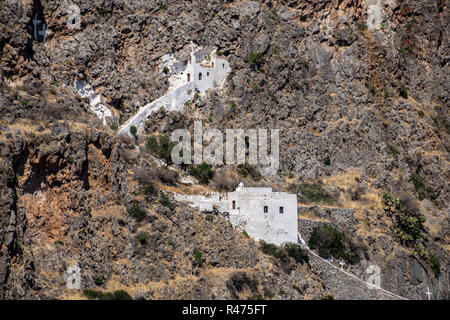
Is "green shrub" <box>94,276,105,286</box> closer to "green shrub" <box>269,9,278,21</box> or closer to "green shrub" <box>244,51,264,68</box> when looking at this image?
"green shrub" <box>244,51,264,68</box>

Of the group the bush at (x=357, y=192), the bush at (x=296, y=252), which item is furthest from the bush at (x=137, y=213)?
the bush at (x=357, y=192)

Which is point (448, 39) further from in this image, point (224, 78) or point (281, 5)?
point (224, 78)

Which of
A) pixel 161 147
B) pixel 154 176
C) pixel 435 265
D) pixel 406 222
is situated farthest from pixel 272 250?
pixel 435 265

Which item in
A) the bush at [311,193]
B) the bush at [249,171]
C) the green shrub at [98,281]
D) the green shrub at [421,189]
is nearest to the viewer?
the green shrub at [98,281]

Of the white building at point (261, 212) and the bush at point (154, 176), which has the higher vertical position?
the bush at point (154, 176)

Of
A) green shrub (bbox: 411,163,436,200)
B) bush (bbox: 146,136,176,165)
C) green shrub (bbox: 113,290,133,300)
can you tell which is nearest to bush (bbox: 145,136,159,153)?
bush (bbox: 146,136,176,165)

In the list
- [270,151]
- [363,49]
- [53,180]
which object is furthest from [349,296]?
[363,49]

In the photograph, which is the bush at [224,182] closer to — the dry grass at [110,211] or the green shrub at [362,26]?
the dry grass at [110,211]
